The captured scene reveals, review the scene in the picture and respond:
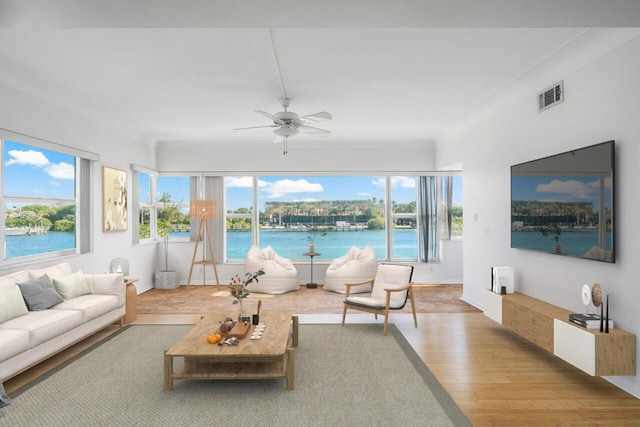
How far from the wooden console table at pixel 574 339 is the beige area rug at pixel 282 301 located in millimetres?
1760

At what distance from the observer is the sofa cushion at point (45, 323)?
332cm

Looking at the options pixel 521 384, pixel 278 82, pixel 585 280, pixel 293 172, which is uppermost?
pixel 278 82

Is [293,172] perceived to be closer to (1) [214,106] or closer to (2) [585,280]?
(1) [214,106]

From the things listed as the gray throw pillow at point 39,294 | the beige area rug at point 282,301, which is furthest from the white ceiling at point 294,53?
the beige area rug at point 282,301

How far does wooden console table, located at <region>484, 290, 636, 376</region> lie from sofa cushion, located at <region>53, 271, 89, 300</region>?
4744mm

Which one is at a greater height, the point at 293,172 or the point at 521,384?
the point at 293,172

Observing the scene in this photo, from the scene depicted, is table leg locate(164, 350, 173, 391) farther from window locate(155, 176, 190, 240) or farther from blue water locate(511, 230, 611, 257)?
window locate(155, 176, 190, 240)

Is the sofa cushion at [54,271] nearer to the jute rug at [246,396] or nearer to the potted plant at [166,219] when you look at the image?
the jute rug at [246,396]

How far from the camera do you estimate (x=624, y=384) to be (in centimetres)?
305

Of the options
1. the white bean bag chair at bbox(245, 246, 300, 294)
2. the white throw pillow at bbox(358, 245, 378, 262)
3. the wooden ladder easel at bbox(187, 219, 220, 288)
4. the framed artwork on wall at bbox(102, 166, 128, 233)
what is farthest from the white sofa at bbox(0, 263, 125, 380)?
the white throw pillow at bbox(358, 245, 378, 262)

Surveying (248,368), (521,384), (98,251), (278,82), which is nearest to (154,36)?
(278,82)

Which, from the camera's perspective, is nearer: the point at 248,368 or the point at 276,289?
the point at 248,368

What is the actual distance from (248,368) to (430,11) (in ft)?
9.39

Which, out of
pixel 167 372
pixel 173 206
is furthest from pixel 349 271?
pixel 167 372
